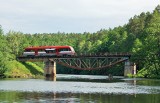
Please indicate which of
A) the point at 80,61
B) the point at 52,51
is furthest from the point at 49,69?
the point at 80,61

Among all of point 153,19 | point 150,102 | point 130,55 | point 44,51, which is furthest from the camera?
point 153,19

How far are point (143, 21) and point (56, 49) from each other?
173ft

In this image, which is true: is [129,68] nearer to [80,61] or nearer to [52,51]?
[80,61]

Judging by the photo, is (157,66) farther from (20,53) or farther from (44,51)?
(20,53)

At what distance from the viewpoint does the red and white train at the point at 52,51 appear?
159m

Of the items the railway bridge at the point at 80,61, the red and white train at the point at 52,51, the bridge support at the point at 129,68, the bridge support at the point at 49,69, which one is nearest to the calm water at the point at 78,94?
the bridge support at the point at 129,68

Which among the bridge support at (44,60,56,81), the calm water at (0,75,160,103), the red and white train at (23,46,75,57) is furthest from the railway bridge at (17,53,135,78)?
the calm water at (0,75,160,103)

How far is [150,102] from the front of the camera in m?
55.6

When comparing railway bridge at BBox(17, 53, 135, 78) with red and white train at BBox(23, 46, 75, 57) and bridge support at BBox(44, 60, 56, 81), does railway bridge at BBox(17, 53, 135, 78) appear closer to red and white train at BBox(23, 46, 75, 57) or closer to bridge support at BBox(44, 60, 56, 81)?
bridge support at BBox(44, 60, 56, 81)

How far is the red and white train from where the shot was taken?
15888 centimetres

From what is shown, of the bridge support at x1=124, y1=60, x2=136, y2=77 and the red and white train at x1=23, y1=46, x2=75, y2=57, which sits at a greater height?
the red and white train at x1=23, y1=46, x2=75, y2=57

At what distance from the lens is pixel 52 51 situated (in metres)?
160

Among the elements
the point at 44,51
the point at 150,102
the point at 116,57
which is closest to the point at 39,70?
the point at 44,51

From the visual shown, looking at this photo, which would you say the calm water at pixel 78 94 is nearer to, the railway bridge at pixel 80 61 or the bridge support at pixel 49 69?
the railway bridge at pixel 80 61
